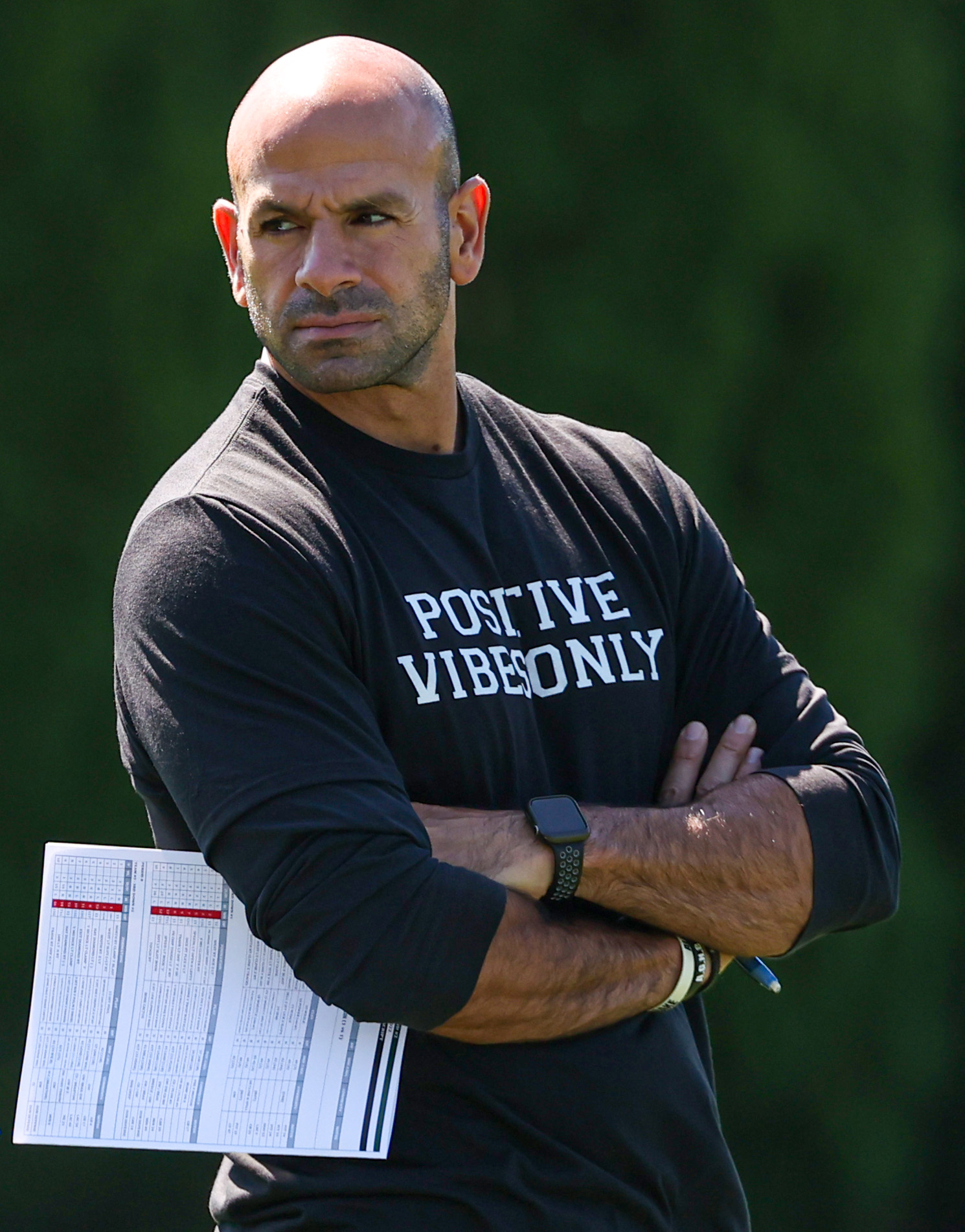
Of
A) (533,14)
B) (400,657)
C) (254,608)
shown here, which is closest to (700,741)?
(400,657)

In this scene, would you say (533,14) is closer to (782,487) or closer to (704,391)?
(704,391)

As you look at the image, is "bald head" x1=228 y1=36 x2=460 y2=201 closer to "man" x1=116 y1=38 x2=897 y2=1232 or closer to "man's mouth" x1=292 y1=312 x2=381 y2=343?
"man" x1=116 y1=38 x2=897 y2=1232

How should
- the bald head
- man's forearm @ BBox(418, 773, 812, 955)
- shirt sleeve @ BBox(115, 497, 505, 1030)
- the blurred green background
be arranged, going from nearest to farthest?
shirt sleeve @ BBox(115, 497, 505, 1030), man's forearm @ BBox(418, 773, 812, 955), the bald head, the blurred green background

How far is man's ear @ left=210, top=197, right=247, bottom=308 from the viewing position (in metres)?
1.87

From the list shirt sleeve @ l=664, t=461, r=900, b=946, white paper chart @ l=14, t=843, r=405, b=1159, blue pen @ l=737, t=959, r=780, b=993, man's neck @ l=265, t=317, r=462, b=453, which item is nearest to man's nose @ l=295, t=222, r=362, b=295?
man's neck @ l=265, t=317, r=462, b=453

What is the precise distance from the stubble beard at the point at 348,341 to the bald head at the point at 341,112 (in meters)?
0.13

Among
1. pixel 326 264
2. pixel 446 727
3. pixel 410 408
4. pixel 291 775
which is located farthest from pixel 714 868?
pixel 326 264

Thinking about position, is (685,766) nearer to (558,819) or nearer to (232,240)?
(558,819)

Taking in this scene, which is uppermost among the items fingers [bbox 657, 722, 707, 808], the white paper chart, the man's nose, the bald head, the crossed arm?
the bald head

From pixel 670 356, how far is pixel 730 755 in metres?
1.58

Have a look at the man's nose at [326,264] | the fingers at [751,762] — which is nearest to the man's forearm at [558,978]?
the fingers at [751,762]

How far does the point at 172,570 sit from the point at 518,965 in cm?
50

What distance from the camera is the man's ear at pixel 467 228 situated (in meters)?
1.91

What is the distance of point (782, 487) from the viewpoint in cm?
335
